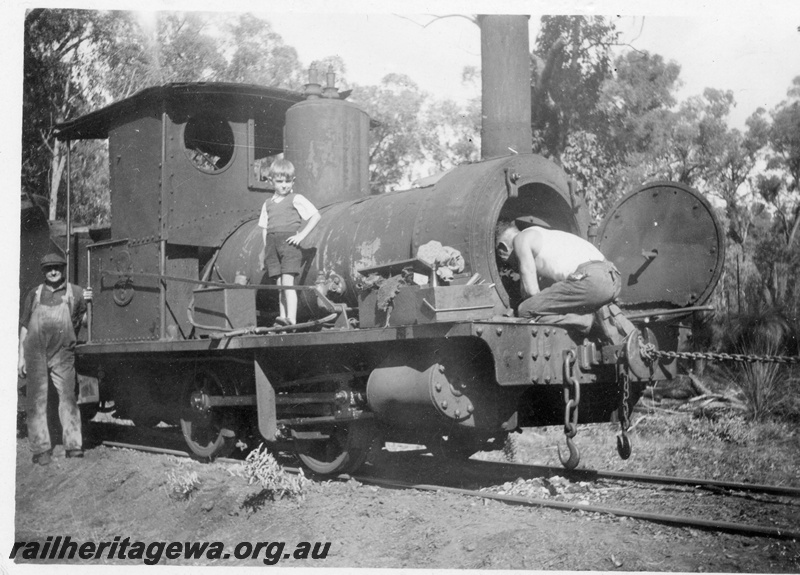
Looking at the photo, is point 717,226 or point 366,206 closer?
point 717,226

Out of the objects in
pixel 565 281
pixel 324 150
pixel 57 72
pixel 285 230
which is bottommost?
pixel 565 281

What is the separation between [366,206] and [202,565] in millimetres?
2936

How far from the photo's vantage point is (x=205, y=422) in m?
7.13

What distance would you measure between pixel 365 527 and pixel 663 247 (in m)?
2.90

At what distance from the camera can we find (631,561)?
3.99 m

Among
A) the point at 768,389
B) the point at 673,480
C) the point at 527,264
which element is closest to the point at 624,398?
the point at 527,264

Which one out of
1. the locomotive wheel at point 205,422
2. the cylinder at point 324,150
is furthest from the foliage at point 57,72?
the locomotive wheel at point 205,422

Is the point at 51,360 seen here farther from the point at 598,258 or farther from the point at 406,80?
the point at 406,80

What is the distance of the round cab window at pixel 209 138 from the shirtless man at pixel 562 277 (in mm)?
3739

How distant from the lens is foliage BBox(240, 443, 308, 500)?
5.62 meters

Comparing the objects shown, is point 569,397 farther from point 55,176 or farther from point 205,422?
point 55,176

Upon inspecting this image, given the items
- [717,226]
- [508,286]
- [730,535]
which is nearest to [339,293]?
[508,286]

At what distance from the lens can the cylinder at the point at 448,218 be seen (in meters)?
5.31

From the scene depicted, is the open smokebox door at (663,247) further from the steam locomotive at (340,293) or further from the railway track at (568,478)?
the railway track at (568,478)
